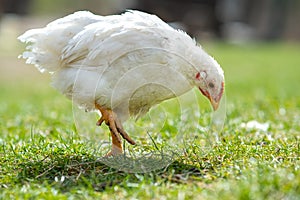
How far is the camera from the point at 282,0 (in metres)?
31.4

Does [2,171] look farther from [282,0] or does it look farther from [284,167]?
[282,0]

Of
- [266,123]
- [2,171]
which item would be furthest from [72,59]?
[266,123]

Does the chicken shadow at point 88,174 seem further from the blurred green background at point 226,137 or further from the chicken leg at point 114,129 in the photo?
the chicken leg at point 114,129

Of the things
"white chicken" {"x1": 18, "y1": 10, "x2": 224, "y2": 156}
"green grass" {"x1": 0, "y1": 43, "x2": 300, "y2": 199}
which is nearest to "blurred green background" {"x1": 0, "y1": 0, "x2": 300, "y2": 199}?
"green grass" {"x1": 0, "y1": 43, "x2": 300, "y2": 199}

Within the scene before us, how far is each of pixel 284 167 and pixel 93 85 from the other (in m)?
1.61

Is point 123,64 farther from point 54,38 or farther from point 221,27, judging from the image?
point 221,27

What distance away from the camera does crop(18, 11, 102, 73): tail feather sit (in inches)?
183

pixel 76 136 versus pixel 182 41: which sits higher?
pixel 182 41

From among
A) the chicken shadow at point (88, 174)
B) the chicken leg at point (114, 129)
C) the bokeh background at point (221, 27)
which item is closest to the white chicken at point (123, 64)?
the chicken leg at point (114, 129)

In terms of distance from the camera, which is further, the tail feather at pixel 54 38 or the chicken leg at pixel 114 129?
the tail feather at pixel 54 38

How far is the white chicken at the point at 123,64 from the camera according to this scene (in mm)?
4320

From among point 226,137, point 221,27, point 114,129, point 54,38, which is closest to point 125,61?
point 114,129

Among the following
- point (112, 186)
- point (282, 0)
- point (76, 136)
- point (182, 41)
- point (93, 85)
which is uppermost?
point (182, 41)

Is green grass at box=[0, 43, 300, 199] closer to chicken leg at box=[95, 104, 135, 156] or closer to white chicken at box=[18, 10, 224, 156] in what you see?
chicken leg at box=[95, 104, 135, 156]
